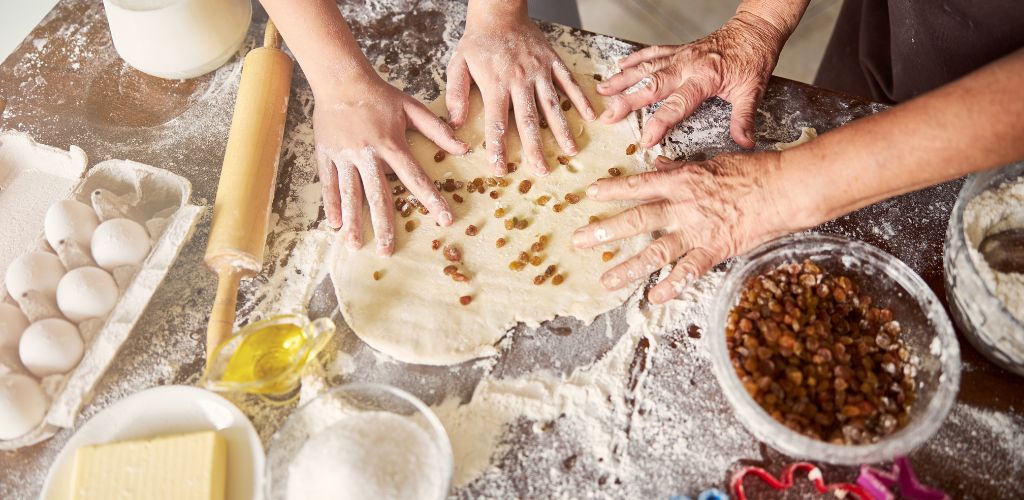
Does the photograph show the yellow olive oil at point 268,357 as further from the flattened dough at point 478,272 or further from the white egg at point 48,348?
the white egg at point 48,348

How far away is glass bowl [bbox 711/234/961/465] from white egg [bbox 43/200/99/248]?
1.32 meters

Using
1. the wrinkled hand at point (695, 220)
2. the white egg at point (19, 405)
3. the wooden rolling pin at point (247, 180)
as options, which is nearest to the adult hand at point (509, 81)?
the wrinkled hand at point (695, 220)

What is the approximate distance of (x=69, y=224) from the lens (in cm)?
136

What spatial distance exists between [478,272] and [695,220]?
1.57ft

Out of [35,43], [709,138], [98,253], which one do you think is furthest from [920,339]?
[35,43]

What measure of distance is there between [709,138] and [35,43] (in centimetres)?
184

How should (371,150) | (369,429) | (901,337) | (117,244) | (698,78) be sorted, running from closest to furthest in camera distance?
(369,429) < (901,337) < (117,244) < (371,150) < (698,78)

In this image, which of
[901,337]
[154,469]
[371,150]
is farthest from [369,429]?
[901,337]

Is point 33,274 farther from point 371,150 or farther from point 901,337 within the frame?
point 901,337

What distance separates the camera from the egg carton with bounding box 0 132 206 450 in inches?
49.4

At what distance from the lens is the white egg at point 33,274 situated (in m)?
1.30

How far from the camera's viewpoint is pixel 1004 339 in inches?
45.7

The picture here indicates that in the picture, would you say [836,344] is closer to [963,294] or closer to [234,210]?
[963,294]

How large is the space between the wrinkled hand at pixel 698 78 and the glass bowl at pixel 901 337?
0.35 metres
